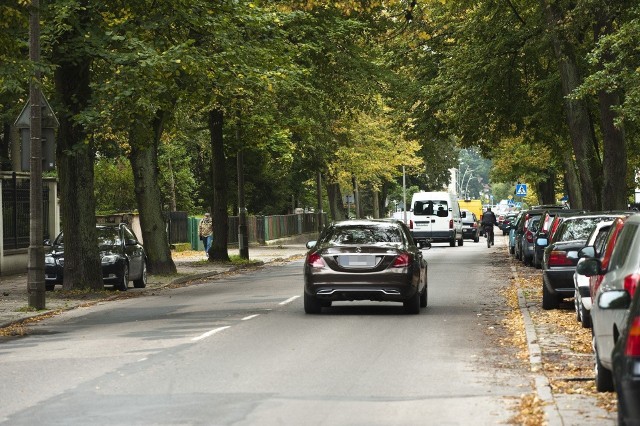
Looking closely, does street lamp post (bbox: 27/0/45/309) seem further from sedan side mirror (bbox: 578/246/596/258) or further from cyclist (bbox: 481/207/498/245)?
cyclist (bbox: 481/207/498/245)

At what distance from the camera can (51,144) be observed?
2244 centimetres

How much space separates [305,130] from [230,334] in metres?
24.2

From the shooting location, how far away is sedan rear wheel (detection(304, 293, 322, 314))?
64.4ft

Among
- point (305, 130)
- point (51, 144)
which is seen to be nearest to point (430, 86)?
point (305, 130)

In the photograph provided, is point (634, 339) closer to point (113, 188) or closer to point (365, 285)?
point (365, 285)

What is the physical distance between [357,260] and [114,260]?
10.2m

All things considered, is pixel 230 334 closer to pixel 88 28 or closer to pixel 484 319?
pixel 484 319

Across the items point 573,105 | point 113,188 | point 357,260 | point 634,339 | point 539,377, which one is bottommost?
point 539,377

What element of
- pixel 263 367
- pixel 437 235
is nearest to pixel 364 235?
pixel 263 367

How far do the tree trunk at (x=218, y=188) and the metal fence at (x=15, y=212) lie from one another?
6.00 metres

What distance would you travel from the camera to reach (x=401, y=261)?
751 inches

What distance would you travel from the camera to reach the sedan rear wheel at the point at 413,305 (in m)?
19.6

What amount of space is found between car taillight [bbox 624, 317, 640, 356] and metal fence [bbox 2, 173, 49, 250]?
99.2ft

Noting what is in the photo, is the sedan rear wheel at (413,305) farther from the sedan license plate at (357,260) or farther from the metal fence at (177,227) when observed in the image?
the metal fence at (177,227)
